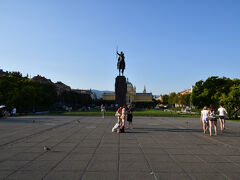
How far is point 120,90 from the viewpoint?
4244cm

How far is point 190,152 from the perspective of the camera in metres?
8.74

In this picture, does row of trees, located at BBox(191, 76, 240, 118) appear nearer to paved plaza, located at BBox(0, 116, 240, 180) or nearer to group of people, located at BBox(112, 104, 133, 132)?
group of people, located at BBox(112, 104, 133, 132)

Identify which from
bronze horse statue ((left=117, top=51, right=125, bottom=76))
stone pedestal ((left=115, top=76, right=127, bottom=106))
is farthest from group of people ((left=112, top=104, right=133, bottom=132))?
bronze horse statue ((left=117, top=51, right=125, bottom=76))

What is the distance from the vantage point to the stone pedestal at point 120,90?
41719mm

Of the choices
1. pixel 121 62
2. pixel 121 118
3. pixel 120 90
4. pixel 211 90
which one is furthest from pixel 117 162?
pixel 211 90

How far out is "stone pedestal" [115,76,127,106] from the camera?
137 feet

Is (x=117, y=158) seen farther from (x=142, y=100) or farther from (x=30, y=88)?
(x=142, y=100)

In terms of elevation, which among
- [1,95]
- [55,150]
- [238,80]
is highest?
[238,80]

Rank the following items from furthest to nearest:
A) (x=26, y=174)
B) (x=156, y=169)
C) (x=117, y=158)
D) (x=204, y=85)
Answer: (x=204, y=85)
(x=117, y=158)
(x=156, y=169)
(x=26, y=174)

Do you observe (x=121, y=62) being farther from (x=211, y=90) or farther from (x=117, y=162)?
(x=117, y=162)

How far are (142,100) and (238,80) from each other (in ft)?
345

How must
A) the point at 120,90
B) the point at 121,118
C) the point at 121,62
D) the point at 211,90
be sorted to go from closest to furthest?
1. the point at 121,118
2. the point at 120,90
3. the point at 121,62
4. the point at 211,90

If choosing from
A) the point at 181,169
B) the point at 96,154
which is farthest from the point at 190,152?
the point at 96,154

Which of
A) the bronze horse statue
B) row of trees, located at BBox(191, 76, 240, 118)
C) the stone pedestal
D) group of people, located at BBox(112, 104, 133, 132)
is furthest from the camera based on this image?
the bronze horse statue
